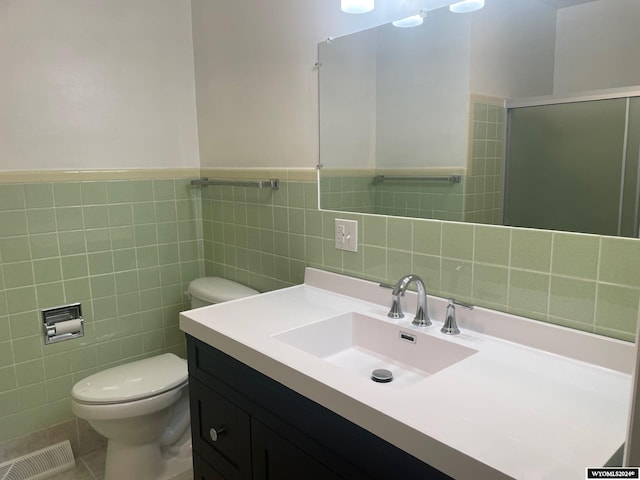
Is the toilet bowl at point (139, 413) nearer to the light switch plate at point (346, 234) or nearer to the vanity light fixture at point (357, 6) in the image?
the light switch plate at point (346, 234)

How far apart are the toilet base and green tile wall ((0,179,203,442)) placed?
42cm

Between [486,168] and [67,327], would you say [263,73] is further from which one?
[67,327]

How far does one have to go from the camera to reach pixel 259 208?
6.91 feet

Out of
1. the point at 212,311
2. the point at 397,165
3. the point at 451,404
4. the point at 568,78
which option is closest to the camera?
the point at 451,404

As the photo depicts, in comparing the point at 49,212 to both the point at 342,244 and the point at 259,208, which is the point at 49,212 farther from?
the point at 342,244

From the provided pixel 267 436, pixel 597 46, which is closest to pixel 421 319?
pixel 267 436

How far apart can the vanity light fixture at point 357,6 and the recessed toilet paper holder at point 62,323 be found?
173 cm

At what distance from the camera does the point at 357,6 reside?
159 centimetres

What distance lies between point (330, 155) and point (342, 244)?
358mm

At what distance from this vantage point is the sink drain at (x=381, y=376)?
1.28 m

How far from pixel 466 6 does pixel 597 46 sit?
1.34 ft

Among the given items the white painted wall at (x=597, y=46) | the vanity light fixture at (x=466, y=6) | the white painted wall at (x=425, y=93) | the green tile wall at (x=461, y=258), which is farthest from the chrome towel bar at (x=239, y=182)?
the white painted wall at (x=597, y=46)

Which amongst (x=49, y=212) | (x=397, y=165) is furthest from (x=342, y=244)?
(x=49, y=212)

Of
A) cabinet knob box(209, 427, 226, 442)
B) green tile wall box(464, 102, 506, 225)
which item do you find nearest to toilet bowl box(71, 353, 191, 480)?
cabinet knob box(209, 427, 226, 442)
